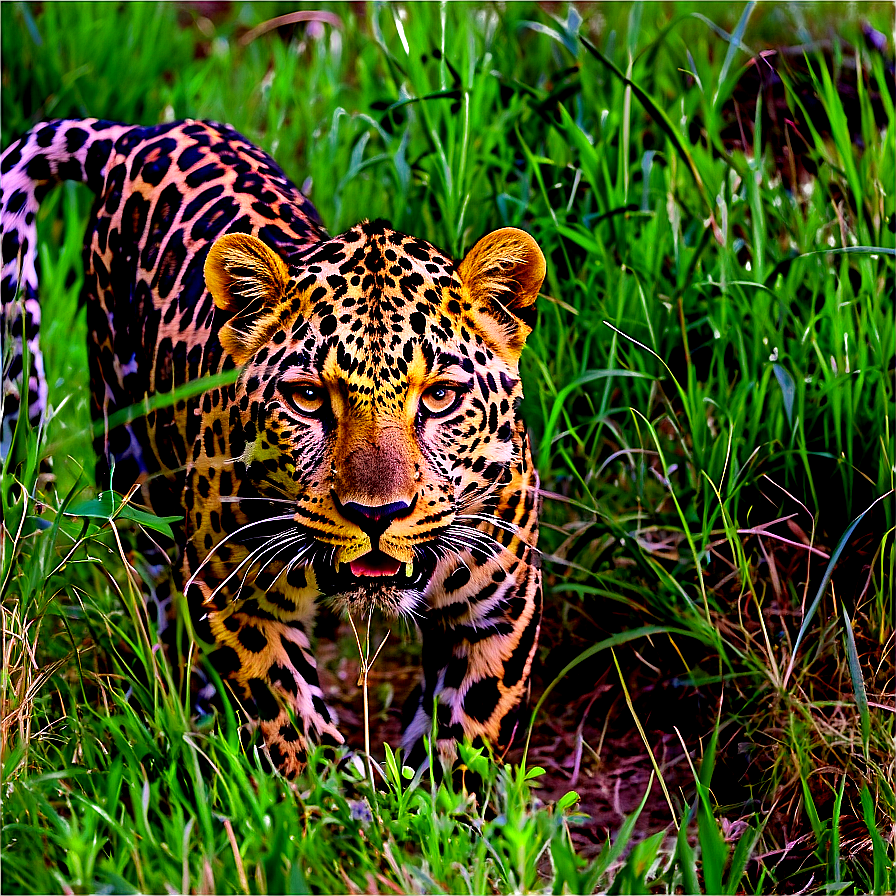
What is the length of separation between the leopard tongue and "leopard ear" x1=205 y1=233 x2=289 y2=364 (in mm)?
682

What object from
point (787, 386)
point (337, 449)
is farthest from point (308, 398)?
point (787, 386)

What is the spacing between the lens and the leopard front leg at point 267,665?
133 inches

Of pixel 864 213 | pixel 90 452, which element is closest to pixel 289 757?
pixel 90 452

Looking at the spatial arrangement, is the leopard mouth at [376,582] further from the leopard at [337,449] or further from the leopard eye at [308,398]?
the leopard eye at [308,398]

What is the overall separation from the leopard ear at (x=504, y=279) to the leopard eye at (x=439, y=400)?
247mm

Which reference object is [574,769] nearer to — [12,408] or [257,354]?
[257,354]

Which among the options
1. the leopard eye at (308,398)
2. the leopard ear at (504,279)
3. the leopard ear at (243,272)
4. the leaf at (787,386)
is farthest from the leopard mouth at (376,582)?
the leaf at (787,386)

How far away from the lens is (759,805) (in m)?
3.65

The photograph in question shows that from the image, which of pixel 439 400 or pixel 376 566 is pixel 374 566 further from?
pixel 439 400

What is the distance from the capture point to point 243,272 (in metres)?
3.30

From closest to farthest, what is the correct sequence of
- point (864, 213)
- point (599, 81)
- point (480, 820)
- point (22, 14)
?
point (480, 820) < point (864, 213) < point (599, 81) < point (22, 14)

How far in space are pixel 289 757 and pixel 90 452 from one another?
6.87 ft

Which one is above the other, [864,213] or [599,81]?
[599,81]

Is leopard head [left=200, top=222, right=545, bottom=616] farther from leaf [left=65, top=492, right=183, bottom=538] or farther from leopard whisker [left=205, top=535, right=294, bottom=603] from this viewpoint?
leaf [left=65, top=492, right=183, bottom=538]
